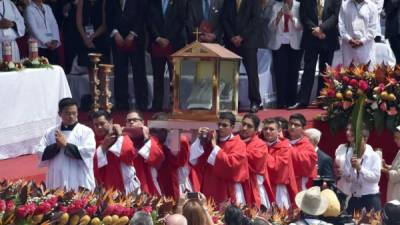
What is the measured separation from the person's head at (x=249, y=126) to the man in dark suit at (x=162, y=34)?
3.47 m

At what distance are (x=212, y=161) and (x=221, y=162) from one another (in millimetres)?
85

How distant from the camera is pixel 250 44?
16.3m

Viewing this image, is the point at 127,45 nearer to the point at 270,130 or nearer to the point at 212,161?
the point at 270,130

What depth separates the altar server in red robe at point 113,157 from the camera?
12.6m

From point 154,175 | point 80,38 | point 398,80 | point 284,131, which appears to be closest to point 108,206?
point 154,175

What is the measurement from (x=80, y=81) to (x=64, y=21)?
31.4 inches

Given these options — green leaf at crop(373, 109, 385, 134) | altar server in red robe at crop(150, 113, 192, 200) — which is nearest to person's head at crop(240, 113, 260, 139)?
altar server in red robe at crop(150, 113, 192, 200)

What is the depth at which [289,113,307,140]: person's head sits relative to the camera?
1347 cm

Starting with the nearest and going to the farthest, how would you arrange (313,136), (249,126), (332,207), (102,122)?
(332,207)
(102,122)
(249,126)
(313,136)

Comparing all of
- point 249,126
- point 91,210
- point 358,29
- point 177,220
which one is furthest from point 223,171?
point 358,29

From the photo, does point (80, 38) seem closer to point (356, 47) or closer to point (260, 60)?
point (260, 60)

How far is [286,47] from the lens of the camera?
16.9 meters

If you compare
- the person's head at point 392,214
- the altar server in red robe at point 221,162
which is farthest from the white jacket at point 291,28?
the person's head at point 392,214

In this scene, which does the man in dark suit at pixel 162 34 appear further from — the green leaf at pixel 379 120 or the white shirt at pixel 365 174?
the white shirt at pixel 365 174
